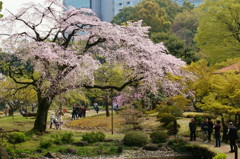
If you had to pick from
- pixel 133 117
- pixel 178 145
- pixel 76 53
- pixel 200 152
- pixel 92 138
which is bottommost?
pixel 200 152

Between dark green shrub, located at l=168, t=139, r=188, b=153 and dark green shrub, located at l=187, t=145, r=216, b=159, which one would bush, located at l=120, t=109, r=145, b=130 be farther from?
dark green shrub, located at l=187, t=145, r=216, b=159

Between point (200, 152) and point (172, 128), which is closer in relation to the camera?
point (200, 152)

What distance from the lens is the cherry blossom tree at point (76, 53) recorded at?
63.8ft

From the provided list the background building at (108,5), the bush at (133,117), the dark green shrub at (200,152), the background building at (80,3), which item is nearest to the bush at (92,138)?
the bush at (133,117)

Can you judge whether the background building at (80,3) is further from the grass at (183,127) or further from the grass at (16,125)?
the grass at (183,127)

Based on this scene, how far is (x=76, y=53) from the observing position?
20844mm

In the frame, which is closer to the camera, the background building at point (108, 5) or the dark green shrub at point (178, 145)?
the dark green shrub at point (178, 145)

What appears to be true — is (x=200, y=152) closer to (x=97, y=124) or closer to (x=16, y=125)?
(x=97, y=124)

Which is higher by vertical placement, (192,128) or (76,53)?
(76,53)

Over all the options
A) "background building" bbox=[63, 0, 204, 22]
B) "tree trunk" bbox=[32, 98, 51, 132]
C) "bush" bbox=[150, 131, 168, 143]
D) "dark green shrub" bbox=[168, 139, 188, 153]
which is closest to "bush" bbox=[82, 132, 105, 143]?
"tree trunk" bbox=[32, 98, 51, 132]

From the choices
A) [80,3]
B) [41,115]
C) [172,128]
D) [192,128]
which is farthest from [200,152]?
[80,3]

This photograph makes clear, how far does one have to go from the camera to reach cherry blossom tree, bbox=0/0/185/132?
19438 millimetres

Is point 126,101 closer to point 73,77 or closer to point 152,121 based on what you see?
point 152,121

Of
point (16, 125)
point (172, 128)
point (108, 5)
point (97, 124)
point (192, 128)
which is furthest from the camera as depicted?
point (108, 5)
